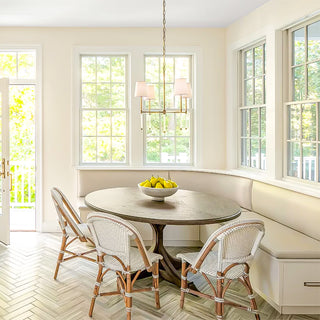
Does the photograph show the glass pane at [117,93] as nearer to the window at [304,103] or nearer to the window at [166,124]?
the window at [166,124]

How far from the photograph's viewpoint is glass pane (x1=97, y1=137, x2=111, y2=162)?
494cm

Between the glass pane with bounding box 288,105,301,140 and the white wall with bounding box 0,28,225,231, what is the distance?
1290mm

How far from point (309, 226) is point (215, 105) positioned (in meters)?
2.36

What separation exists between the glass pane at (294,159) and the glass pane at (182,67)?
1926 mm

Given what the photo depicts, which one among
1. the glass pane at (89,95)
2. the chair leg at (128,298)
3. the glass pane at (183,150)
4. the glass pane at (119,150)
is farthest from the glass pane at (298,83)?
the glass pane at (89,95)

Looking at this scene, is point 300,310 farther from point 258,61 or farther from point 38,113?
point 38,113

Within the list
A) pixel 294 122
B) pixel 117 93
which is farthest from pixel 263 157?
pixel 117 93

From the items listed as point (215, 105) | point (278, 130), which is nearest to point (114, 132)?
point (215, 105)

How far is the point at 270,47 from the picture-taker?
3.82 metres

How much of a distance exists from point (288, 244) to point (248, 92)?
2.41m

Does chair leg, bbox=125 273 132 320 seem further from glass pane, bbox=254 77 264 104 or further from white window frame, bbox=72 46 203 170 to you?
glass pane, bbox=254 77 264 104

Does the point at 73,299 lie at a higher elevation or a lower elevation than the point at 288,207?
lower

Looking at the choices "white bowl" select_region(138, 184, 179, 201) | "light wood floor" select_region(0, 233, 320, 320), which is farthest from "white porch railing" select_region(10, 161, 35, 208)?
"white bowl" select_region(138, 184, 179, 201)

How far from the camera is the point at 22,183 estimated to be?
6250 mm
